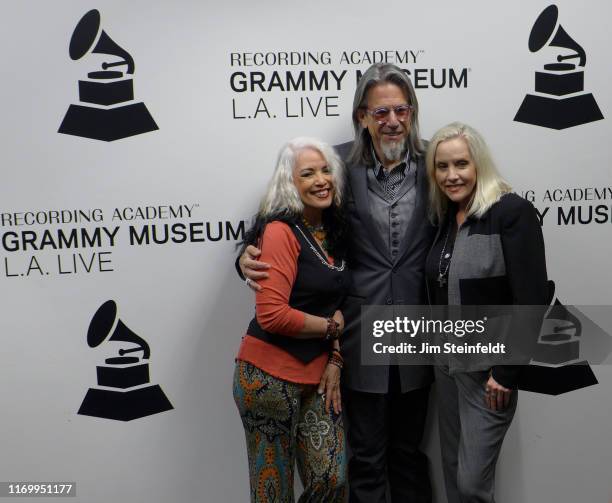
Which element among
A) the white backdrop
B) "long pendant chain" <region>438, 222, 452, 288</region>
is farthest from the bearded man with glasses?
the white backdrop

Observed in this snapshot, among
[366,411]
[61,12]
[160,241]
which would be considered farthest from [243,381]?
[61,12]

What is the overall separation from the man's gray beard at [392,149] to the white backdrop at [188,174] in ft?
0.99

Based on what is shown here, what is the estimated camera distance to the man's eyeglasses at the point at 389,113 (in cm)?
193

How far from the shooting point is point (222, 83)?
216 centimetres

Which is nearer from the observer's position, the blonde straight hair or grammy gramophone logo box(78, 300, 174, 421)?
the blonde straight hair

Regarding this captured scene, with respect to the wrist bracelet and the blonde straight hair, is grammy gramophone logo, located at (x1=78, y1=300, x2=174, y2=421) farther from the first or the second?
the blonde straight hair

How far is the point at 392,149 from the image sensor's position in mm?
1950

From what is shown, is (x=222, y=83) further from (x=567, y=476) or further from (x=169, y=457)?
(x=567, y=476)

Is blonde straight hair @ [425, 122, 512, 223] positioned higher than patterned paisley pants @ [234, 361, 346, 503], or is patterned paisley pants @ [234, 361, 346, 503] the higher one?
blonde straight hair @ [425, 122, 512, 223]

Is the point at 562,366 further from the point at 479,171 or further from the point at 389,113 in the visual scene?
the point at 389,113

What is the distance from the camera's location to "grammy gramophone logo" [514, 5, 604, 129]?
2.20 metres

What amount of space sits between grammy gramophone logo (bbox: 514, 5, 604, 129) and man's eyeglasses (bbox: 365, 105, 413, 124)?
21.2 inches

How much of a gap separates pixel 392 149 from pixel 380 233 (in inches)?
10.8

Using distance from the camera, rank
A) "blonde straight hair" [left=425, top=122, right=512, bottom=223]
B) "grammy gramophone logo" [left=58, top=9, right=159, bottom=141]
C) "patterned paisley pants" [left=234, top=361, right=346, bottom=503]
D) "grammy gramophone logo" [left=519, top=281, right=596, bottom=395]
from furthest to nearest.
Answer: "grammy gramophone logo" [left=519, top=281, right=596, bottom=395] < "grammy gramophone logo" [left=58, top=9, right=159, bottom=141] < "patterned paisley pants" [left=234, top=361, right=346, bottom=503] < "blonde straight hair" [left=425, top=122, right=512, bottom=223]
